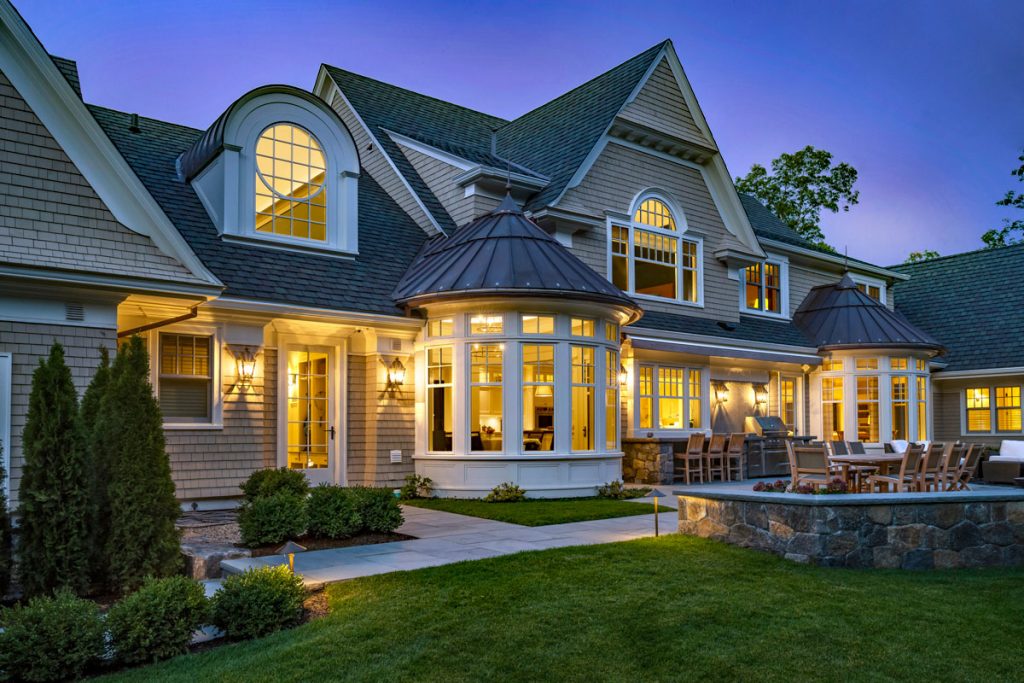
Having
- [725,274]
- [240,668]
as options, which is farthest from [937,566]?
[725,274]

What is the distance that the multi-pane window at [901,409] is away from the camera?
1975 cm

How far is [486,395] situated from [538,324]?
4.51 feet

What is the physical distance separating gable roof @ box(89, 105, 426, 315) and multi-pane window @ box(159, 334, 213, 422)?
0.94 metres

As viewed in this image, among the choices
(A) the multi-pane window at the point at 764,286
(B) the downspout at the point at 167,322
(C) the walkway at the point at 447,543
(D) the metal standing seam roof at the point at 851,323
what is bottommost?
(C) the walkway at the point at 447,543

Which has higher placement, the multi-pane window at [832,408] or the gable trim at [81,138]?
the gable trim at [81,138]

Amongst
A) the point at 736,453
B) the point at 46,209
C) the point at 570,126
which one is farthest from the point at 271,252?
the point at 736,453

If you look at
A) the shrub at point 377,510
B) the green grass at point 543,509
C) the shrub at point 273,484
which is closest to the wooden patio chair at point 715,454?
the green grass at point 543,509

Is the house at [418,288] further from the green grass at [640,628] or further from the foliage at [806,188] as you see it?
the foliage at [806,188]

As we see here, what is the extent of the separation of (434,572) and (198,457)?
5.51 meters

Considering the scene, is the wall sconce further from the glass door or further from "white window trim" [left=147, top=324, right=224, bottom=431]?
the glass door

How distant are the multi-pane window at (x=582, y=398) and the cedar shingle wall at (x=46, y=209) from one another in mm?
6272

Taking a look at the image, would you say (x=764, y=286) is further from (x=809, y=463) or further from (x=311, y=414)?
(x=311, y=414)

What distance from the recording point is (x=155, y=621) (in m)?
5.60

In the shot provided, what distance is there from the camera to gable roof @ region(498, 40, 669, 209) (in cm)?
1627
